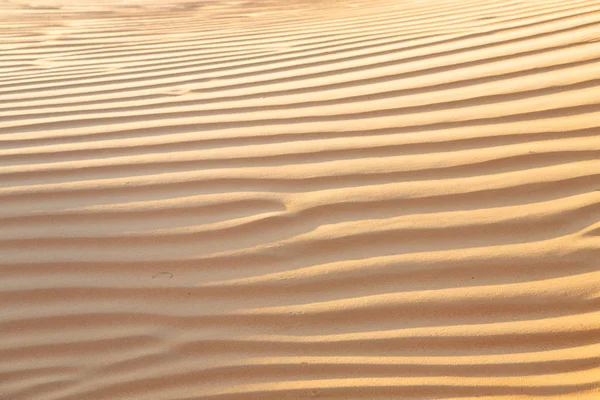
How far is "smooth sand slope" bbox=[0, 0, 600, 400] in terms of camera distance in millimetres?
1934

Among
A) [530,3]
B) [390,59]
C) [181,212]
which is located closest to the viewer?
[181,212]

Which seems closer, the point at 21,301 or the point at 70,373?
the point at 70,373

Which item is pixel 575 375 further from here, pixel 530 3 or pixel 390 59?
pixel 530 3

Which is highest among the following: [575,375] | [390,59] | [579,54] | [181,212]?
[390,59]

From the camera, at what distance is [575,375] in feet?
6.18

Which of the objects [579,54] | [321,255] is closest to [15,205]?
[321,255]

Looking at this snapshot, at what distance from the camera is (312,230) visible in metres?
2.24

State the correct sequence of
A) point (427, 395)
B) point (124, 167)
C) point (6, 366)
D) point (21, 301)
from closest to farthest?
1. point (427, 395)
2. point (6, 366)
3. point (21, 301)
4. point (124, 167)

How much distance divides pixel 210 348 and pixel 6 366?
0.55m

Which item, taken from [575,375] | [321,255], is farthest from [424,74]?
[575,375]

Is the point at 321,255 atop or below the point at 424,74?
below

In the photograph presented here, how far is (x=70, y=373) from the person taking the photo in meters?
1.93

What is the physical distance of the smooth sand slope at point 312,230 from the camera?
1934 mm

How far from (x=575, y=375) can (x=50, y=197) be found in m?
1.67
